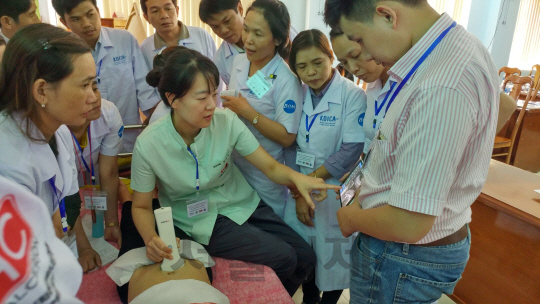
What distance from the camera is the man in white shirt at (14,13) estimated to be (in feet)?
6.31

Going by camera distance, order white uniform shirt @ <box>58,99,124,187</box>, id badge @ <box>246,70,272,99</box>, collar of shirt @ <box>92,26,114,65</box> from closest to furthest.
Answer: white uniform shirt @ <box>58,99,124,187</box>
id badge @ <box>246,70,272,99</box>
collar of shirt @ <box>92,26,114,65</box>

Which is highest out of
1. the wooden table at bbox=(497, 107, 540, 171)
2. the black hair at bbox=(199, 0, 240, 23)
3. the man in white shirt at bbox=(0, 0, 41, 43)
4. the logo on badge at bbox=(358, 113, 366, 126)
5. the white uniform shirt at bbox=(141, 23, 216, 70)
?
the black hair at bbox=(199, 0, 240, 23)

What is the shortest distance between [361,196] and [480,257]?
1.27m

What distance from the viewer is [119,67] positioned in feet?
7.68

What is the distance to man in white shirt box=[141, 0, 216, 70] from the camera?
2.31 m

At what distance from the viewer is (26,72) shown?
1074mm

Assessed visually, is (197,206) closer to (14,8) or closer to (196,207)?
(196,207)

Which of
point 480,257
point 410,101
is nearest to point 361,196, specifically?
point 410,101

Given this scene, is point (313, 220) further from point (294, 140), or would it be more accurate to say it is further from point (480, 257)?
point (480, 257)

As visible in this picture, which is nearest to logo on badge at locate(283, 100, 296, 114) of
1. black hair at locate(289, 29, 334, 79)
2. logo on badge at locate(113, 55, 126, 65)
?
black hair at locate(289, 29, 334, 79)

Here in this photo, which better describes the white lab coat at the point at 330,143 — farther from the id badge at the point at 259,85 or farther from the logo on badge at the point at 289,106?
the id badge at the point at 259,85

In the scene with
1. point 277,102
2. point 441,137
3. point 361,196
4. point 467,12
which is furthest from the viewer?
point 467,12

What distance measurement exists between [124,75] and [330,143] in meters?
1.48

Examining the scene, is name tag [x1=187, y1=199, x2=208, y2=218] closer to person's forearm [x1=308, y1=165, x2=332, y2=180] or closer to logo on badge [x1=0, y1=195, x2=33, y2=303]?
person's forearm [x1=308, y1=165, x2=332, y2=180]
